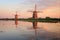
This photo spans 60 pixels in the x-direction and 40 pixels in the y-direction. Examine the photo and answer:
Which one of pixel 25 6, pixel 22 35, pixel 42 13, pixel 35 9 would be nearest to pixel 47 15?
pixel 42 13

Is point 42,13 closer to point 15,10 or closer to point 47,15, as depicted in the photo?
point 47,15

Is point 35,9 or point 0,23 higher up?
point 35,9

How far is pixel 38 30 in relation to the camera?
5.95 ft

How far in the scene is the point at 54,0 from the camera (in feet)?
6.07

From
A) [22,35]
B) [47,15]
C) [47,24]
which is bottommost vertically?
[22,35]

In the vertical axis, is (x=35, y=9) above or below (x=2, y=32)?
above

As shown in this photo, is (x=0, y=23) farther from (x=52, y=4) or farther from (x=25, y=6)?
(x=52, y=4)

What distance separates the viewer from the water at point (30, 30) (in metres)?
1.77

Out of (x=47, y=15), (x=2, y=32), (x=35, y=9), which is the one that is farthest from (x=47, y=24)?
(x=2, y=32)

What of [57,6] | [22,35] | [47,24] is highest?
[57,6]

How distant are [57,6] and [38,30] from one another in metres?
0.48

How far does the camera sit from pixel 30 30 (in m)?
1.80

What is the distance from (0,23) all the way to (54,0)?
0.90m

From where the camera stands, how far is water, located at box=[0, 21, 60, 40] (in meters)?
1.77
